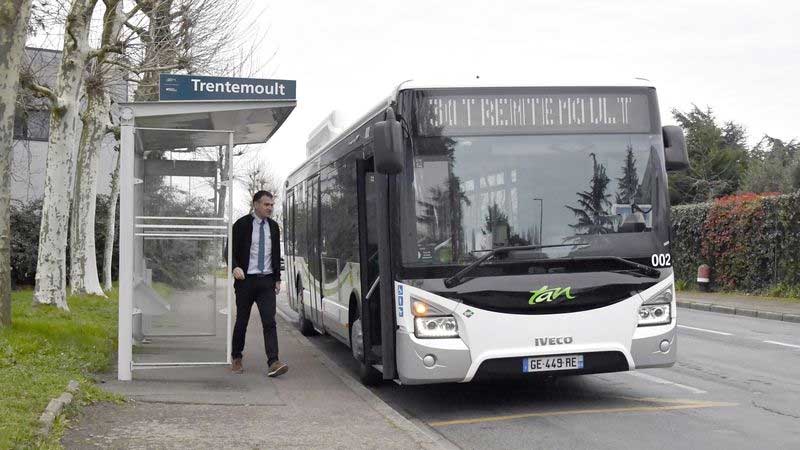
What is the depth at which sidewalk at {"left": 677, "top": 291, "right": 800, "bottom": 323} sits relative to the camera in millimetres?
20445

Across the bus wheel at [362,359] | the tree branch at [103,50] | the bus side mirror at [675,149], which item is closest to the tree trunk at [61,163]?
the tree branch at [103,50]

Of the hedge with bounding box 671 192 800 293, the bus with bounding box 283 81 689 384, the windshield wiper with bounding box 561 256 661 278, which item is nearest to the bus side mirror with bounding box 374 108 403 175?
the bus with bounding box 283 81 689 384

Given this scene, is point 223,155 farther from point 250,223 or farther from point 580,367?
point 580,367

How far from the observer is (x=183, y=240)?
11.7m

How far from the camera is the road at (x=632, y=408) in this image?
7324 millimetres

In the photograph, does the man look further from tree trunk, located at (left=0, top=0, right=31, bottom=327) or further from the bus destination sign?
the bus destination sign

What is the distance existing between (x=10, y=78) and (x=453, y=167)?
17.2 feet

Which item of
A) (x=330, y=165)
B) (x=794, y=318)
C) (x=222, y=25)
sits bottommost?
(x=794, y=318)

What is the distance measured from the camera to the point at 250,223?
10.7 metres

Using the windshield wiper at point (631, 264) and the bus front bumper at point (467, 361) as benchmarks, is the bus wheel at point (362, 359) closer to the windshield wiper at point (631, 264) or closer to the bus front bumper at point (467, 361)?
the bus front bumper at point (467, 361)

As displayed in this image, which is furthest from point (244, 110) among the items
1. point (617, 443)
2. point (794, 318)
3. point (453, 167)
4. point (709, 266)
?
point (709, 266)

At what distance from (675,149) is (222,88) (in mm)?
4552

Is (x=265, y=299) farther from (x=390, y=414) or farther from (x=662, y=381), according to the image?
(x=662, y=381)

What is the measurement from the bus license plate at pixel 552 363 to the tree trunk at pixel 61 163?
8.91 metres
